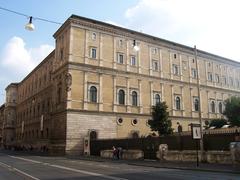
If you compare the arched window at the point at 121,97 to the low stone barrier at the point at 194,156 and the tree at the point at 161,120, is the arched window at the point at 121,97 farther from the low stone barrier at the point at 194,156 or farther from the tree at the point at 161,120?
the low stone barrier at the point at 194,156

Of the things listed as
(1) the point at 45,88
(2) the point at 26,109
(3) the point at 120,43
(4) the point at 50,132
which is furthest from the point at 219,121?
(2) the point at 26,109

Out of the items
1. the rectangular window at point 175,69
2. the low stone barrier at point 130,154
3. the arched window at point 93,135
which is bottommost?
the low stone barrier at point 130,154

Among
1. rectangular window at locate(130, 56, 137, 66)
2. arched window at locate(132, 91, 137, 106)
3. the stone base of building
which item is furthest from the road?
rectangular window at locate(130, 56, 137, 66)

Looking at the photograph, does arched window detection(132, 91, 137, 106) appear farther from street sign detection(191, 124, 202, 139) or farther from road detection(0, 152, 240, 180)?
road detection(0, 152, 240, 180)

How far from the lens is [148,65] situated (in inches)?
2136

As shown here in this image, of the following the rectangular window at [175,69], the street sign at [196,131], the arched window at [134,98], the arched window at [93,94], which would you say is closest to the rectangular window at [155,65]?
the rectangular window at [175,69]

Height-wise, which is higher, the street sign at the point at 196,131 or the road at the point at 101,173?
the street sign at the point at 196,131

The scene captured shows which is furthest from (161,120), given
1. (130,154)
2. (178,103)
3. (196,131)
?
(196,131)

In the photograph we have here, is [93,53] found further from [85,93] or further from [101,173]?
[101,173]

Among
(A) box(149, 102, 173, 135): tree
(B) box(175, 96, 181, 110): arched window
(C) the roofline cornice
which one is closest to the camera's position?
(A) box(149, 102, 173, 135): tree

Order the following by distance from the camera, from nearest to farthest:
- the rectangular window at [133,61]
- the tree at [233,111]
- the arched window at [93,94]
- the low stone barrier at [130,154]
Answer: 1. the low stone barrier at [130,154]
2. the arched window at [93,94]
3. the tree at [233,111]
4. the rectangular window at [133,61]

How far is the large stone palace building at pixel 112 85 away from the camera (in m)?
45.2

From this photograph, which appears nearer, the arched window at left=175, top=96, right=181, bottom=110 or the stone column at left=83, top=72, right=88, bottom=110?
the stone column at left=83, top=72, right=88, bottom=110

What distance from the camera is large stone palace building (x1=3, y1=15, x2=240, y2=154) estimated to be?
45.2 meters
